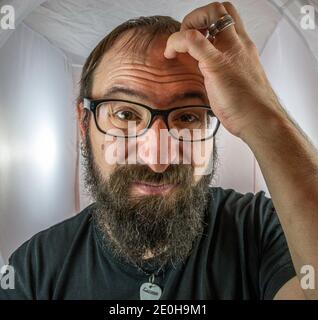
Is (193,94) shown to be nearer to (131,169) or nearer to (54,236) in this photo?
(131,169)

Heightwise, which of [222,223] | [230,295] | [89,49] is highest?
[89,49]

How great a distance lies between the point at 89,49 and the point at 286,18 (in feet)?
0.98

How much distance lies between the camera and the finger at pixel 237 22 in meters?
0.61

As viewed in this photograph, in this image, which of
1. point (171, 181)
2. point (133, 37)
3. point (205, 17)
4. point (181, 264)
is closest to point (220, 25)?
point (205, 17)

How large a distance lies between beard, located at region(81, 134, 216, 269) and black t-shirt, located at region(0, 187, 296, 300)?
1 centimetres

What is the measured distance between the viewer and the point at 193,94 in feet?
1.97

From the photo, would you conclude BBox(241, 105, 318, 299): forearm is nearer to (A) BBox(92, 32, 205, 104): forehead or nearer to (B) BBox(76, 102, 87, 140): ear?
(A) BBox(92, 32, 205, 104): forehead

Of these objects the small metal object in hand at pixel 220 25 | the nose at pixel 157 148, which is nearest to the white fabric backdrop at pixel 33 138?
the nose at pixel 157 148

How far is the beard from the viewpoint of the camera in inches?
24.6

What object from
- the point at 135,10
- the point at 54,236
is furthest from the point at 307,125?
the point at 54,236

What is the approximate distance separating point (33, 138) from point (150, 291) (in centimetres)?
29

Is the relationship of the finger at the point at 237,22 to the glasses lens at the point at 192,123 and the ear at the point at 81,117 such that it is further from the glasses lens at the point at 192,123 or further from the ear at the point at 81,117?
the ear at the point at 81,117

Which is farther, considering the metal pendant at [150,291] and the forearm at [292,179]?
the metal pendant at [150,291]

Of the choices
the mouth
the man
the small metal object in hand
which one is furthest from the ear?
the small metal object in hand
